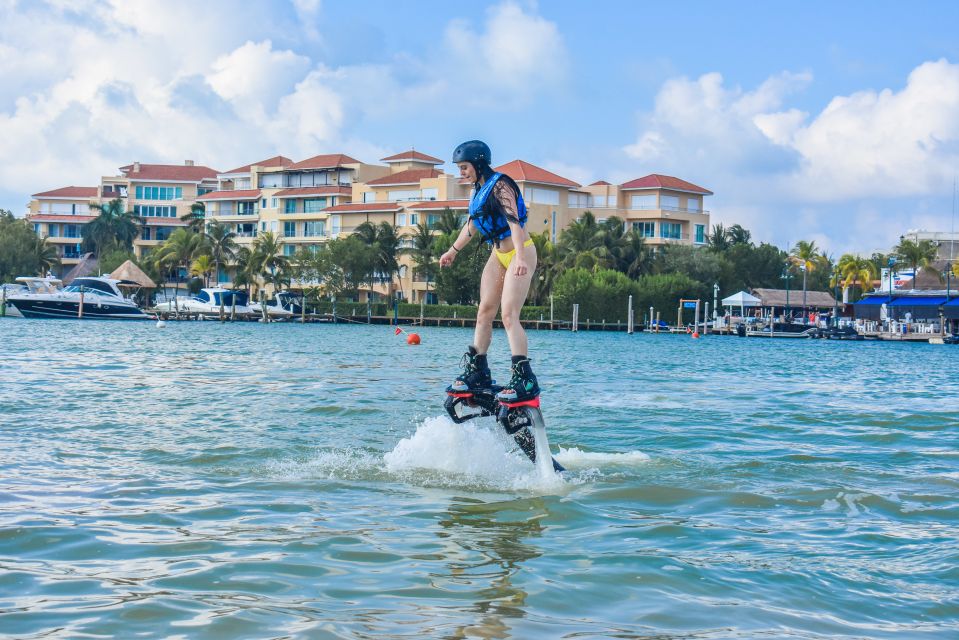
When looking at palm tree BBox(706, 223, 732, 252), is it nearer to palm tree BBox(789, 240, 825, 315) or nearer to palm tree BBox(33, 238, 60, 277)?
palm tree BBox(789, 240, 825, 315)

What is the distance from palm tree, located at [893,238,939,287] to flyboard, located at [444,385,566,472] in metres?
107

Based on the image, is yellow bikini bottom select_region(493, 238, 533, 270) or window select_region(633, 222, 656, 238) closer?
yellow bikini bottom select_region(493, 238, 533, 270)

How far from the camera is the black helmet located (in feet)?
33.4

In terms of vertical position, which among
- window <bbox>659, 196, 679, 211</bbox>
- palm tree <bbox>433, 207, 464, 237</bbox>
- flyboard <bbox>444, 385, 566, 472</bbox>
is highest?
window <bbox>659, 196, 679, 211</bbox>

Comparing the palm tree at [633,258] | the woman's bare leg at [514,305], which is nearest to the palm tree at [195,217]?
the palm tree at [633,258]

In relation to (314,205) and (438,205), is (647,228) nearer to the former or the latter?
Result: (438,205)

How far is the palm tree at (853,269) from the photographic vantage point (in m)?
116

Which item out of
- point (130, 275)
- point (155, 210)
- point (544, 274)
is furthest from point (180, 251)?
point (544, 274)

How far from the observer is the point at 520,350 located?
32.8 feet

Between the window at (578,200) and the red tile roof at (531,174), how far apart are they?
1440mm

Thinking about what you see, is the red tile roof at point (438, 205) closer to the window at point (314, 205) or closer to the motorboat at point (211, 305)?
the window at point (314, 205)

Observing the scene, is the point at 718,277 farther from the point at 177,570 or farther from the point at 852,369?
the point at 177,570

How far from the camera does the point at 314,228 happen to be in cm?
12075

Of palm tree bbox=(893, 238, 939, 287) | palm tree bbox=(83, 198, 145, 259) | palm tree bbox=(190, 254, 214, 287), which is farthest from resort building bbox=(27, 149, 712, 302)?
palm tree bbox=(893, 238, 939, 287)
